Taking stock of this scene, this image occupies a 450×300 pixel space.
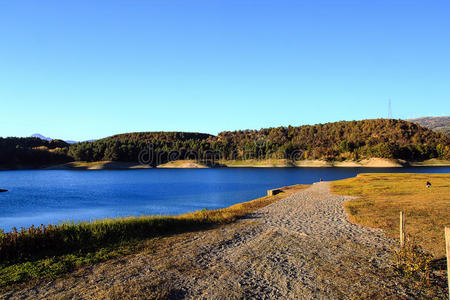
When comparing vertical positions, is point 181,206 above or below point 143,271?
below

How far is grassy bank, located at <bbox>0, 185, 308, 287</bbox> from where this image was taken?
9.29 meters

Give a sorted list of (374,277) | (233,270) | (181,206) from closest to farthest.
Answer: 1. (374,277)
2. (233,270)
3. (181,206)

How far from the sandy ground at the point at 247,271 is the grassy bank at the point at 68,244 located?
0.83 metres

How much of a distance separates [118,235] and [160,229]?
1.98m

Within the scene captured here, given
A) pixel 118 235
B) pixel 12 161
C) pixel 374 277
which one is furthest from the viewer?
pixel 12 161

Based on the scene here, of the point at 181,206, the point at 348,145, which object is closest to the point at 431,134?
the point at 348,145

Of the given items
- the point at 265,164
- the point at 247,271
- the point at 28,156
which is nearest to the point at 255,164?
the point at 265,164

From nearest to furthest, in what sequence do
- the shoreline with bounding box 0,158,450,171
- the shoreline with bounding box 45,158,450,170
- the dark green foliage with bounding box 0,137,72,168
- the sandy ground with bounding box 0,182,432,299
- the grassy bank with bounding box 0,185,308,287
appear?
the sandy ground with bounding box 0,182,432,299
the grassy bank with bounding box 0,185,308,287
the shoreline with bounding box 45,158,450,170
the shoreline with bounding box 0,158,450,171
the dark green foliage with bounding box 0,137,72,168

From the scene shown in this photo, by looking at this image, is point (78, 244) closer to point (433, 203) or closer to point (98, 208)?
point (433, 203)

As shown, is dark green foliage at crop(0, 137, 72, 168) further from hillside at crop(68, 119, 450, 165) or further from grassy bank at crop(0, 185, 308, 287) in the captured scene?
grassy bank at crop(0, 185, 308, 287)

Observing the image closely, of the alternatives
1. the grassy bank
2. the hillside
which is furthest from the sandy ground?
the hillside

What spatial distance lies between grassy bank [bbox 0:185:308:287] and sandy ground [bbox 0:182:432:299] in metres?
0.83

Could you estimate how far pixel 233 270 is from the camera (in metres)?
9.07

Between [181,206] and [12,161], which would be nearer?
[181,206]
